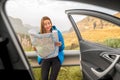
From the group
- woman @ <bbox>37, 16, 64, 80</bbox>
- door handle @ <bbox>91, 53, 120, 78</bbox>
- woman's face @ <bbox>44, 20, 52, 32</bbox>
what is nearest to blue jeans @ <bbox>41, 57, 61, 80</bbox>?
woman @ <bbox>37, 16, 64, 80</bbox>

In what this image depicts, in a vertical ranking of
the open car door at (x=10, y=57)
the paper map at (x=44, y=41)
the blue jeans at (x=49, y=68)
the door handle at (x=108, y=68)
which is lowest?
the blue jeans at (x=49, y=68)

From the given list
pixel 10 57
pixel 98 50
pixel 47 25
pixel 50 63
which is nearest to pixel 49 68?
pixel 50 63

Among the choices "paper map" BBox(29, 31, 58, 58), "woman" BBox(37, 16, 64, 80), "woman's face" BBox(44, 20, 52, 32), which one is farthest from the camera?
"woman" BBox(37, 16, 64, 80)

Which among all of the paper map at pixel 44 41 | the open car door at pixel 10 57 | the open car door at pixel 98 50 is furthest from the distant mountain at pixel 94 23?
the open car door at pixel 10 57

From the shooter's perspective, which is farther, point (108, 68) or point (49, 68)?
point (49, 68)

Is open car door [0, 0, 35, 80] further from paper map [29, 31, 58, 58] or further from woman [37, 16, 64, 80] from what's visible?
woman [37, 16, 64, 80]

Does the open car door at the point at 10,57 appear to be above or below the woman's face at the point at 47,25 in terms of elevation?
above

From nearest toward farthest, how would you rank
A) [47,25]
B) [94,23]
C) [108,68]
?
[108,68] < [94,23] < [47,25]

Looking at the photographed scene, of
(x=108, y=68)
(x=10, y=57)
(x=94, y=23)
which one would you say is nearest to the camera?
(x=10, y=57)

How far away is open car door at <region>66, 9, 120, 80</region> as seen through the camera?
1.34 metres

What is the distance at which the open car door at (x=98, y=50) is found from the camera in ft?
A: 4.40

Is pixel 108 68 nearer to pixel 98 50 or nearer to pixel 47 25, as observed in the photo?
pixel 98 50

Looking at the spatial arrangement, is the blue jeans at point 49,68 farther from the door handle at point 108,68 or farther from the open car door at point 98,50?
→ the door handle at point 108,68

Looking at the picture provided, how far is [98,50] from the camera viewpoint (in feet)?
5.22
